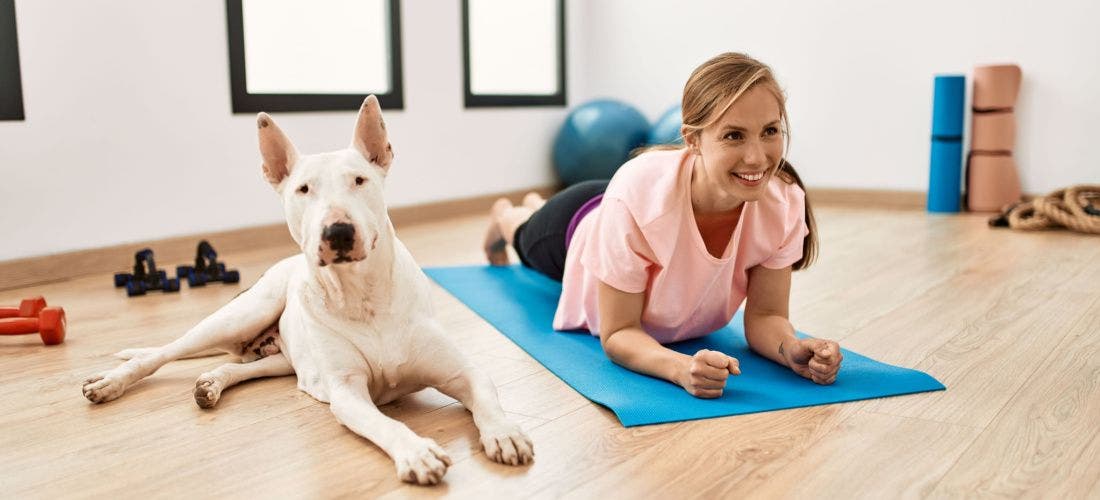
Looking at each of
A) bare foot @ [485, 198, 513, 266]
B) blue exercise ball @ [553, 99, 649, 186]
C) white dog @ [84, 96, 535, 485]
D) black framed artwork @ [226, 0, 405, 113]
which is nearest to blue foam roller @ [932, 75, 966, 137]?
blue exercise ball @ [553, 99, 649, 186]

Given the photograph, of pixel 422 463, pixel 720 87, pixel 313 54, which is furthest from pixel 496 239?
pixel 422 463

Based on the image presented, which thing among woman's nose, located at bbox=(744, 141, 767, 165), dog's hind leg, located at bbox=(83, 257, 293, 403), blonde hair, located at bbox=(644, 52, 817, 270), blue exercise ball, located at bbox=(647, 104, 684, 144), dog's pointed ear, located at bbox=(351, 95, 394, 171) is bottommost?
dog's hind leg, located at bbox=(83, 257, 293, 403)

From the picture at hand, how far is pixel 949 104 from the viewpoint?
488 cm

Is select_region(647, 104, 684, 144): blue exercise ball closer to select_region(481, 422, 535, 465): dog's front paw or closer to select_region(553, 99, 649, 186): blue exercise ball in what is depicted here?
select_region(553, 99, 649, 186): blue exercise ball

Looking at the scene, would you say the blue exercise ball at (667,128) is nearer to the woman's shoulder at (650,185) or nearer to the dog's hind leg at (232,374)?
the woman's shoulder at (650,185)

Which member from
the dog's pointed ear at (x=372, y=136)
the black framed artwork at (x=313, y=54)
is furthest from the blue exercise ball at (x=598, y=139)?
the dog's pointed ear at (x=372, y=136)

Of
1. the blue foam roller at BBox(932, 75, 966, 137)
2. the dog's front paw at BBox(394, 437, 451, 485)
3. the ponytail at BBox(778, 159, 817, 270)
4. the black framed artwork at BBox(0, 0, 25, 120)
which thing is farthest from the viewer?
the blue foam roller at BBox(932, 75, 966, 137)

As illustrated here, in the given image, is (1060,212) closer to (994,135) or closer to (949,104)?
(994,135)

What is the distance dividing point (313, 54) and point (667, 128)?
6.71 ft

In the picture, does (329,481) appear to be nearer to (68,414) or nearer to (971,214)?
(68,414)

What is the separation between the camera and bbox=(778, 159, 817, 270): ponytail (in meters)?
2.14

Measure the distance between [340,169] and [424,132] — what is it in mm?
3337

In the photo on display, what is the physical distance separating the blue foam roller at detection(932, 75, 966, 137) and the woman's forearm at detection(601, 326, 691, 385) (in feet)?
11.4

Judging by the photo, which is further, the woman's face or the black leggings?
the black leggings
